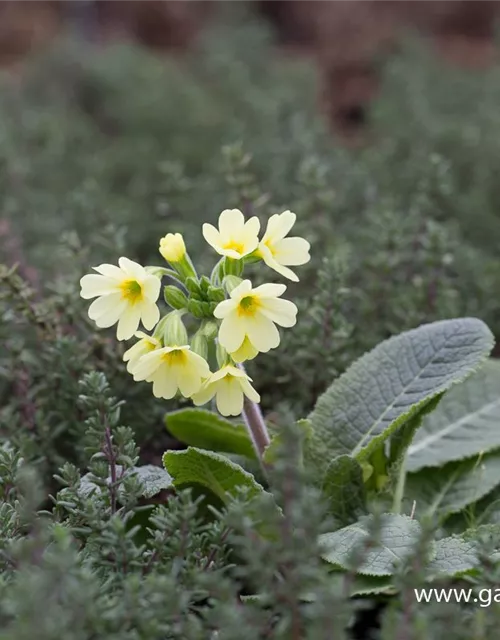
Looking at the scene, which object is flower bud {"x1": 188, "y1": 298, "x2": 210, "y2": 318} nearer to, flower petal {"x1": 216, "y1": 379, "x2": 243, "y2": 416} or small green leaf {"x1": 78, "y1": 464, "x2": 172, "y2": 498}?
flower petal {"x1": 216, "y1": 379, "x2": 243, "y2": 416}

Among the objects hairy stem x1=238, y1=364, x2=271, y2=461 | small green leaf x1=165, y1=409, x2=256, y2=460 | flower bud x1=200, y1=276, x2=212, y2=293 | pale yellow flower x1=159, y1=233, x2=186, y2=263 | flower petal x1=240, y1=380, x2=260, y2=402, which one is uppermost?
pale yellow flower x1=159, y1=233, x2=186, y2=263

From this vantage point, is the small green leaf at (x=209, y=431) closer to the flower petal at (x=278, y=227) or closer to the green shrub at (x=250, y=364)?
the green shrub at (x=250, y=364)

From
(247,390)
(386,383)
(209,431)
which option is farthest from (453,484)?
(247,390)

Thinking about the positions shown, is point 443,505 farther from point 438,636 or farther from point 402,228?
point 402,228

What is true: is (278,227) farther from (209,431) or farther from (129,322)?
(209,431)

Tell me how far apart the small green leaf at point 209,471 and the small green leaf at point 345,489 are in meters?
0.28

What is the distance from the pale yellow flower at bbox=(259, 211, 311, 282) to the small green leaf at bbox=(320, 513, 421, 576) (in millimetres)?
657

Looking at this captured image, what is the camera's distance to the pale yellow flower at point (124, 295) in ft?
6.84

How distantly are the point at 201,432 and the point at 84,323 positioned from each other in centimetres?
76

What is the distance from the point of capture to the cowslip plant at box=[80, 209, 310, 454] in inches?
80.0

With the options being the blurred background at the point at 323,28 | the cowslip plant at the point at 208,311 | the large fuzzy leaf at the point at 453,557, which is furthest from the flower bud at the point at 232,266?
the blurred background at the point at 323,28

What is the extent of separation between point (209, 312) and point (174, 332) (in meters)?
0.14

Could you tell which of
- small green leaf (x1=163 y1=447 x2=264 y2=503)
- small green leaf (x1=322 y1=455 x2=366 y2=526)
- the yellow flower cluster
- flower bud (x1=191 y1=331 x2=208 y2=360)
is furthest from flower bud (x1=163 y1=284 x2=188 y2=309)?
small green leaf (x1=322 y1=455 x2=366 y2=526)

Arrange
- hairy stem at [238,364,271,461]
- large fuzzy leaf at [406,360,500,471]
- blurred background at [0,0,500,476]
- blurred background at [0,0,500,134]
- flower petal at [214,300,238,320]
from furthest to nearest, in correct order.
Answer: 1. blurred background at [0,0,500,134]
2. blurred background at [0,0,500,476]
3. large fuzzy leaf at [406,360,500,471]
4. hairy stem at [238,364,271,461]
5. flower petal at [214,300,238,320]
